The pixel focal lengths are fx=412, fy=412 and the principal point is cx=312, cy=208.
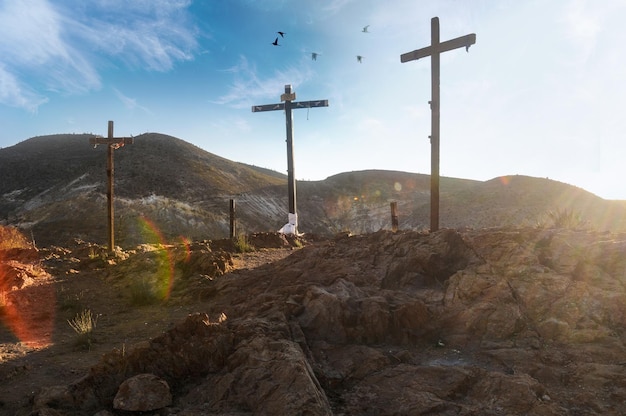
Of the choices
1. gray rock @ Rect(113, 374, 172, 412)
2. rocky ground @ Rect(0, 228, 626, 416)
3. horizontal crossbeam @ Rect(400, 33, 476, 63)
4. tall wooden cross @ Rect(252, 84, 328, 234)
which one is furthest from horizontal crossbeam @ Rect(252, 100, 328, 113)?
gray rock @ Rect(113, 374, 172, 412)

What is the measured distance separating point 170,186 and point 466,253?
3589cm

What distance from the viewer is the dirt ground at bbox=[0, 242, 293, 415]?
18.6ft

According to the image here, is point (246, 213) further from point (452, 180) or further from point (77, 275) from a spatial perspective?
point (452, 180)

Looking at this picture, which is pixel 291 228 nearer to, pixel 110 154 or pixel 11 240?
pixel 110 154

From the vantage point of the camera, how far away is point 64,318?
30.7 feet

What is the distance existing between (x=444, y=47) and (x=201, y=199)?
103ft

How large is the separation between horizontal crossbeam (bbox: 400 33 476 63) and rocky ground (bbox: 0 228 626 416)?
5.03m

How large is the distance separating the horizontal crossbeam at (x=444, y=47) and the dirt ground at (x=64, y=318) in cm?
771

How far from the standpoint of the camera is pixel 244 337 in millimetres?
4992

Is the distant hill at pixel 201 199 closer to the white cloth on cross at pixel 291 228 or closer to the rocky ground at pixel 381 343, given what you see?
the white cloth on cross at pixel 291 228

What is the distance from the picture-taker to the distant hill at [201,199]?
105 feet

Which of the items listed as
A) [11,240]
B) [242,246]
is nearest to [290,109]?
[242,246]

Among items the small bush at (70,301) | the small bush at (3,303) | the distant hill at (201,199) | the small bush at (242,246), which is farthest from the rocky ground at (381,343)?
the distant hill at (201,199)

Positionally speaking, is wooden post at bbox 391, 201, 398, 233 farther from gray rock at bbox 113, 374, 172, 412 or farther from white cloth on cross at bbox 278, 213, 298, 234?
gray rock at bbox 113, 374, 172, 412
